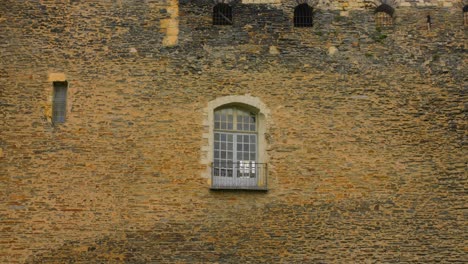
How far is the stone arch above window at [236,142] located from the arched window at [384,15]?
11.2ft

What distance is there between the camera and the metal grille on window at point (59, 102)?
517 inches

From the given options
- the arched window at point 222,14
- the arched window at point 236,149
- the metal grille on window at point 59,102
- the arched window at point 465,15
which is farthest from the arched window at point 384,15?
the metal grille on window at point 59,102

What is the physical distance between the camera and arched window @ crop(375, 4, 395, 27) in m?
14.2

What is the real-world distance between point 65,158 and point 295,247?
5.02 metres

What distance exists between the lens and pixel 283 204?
12.9m

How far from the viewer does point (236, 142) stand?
13.4 m

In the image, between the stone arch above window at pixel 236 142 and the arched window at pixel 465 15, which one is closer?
the stone arch above window at pixel 236 142

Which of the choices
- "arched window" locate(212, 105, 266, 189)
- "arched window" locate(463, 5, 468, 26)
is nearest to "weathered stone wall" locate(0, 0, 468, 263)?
"arched window" locate(463, 5, 468, 26)

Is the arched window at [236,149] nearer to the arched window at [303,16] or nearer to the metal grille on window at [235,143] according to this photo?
the metal grille on window at [235,143]

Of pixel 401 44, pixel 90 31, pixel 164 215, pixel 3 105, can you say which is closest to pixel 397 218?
pixel 401 44

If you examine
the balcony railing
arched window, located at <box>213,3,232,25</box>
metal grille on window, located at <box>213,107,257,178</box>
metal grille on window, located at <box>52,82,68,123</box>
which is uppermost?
arched window, located at <box>213,3,232,25</box>

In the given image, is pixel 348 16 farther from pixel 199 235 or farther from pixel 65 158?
pixel 65 158

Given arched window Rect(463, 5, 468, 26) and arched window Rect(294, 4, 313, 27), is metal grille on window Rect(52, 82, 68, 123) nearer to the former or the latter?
arched window Rect(294, 4, 313, 27)

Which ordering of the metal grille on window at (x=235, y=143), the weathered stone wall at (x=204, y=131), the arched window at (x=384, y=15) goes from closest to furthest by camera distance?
the weathered stone wall at (x=204, y=131)
the metal grille on window at (x=235, y=143)
the arched window at (x=384, y=15)
